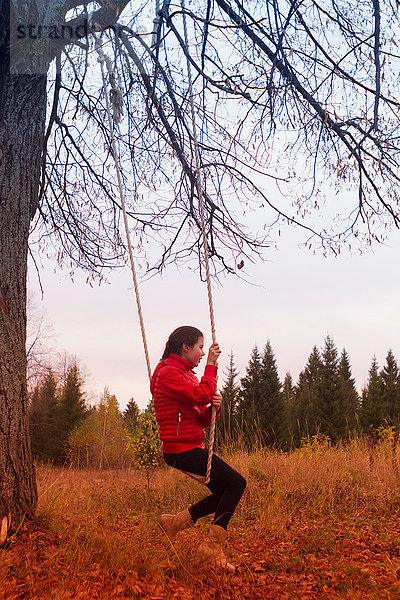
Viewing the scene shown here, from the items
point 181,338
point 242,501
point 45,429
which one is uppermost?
point 181,338

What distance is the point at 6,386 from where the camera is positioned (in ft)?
12.6

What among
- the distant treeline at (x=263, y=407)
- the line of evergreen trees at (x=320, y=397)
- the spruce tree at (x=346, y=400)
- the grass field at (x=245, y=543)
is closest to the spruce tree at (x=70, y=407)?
the distant treeline at (x=263, y=407)

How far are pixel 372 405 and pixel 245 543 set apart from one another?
30.0 metres

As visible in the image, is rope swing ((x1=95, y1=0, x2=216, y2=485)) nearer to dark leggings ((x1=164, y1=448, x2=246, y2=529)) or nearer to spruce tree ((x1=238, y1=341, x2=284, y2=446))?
dark leggings ((x1=164, y1=448, x2=246, y2=529))

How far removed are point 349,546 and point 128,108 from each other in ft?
17.1

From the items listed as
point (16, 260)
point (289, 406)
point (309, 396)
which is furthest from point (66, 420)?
point (16, 260)

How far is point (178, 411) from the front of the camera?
12.0ft

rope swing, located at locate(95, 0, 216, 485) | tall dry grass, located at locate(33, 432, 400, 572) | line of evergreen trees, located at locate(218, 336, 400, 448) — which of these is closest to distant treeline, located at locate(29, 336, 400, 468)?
line of evergreen trees, located at locate(218, 336, 400, 448)

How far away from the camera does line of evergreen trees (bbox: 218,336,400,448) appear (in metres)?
28.6

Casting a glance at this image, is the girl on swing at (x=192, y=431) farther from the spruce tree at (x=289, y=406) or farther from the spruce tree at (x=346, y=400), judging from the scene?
the spruce tree at (x=346, y=400)

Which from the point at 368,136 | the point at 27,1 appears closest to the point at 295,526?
the point at 368,136

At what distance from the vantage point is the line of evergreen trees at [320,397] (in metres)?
28.6

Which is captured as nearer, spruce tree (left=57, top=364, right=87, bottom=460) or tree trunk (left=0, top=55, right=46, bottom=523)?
tree trunk (left=0, top=55, right=46, bottom=523)

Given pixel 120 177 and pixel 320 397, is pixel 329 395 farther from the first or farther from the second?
pixel 120 177
